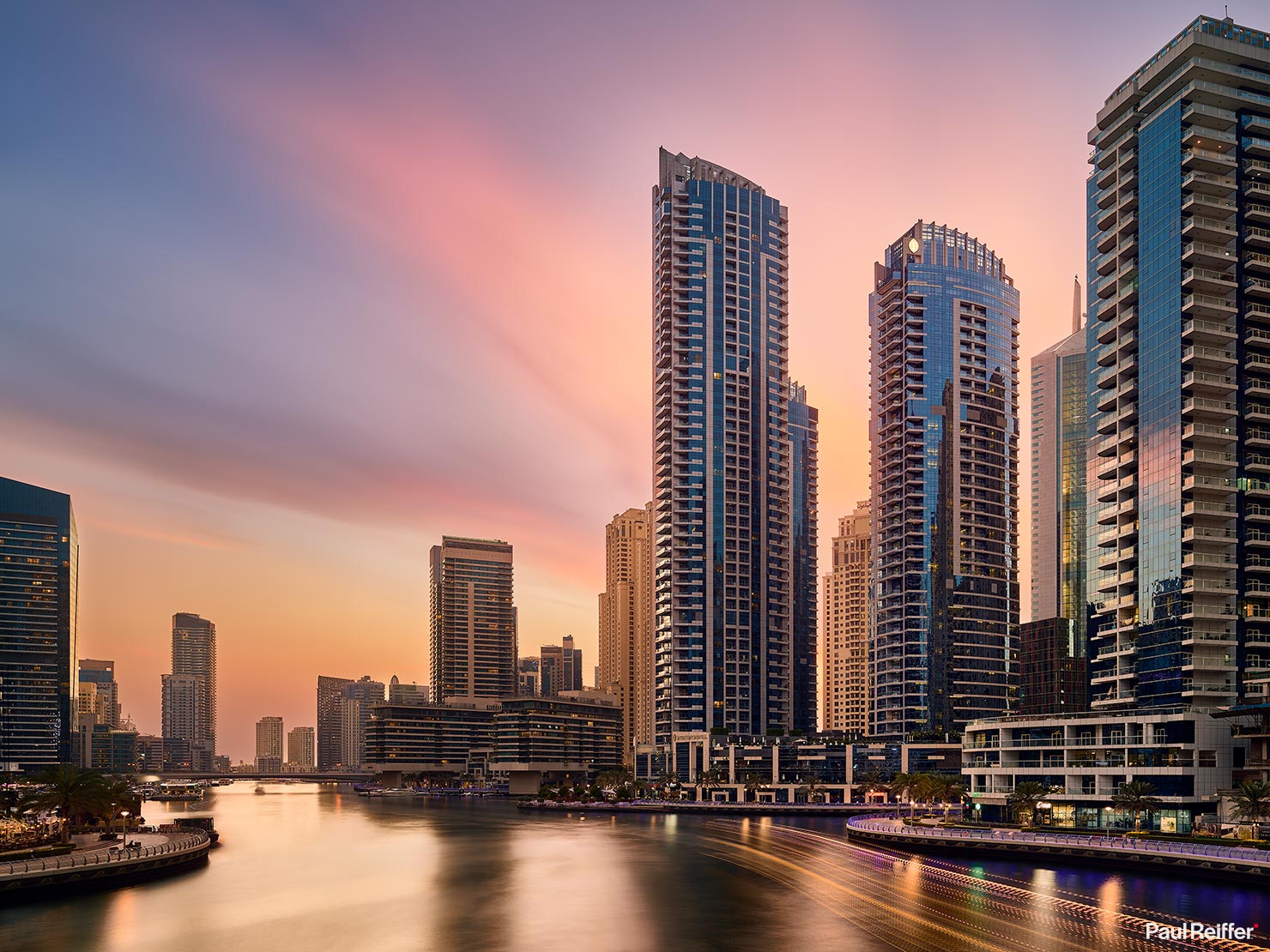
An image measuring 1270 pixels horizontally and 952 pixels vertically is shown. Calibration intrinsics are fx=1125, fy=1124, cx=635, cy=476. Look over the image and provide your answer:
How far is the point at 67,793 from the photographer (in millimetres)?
127062

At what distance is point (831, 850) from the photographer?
142250mm

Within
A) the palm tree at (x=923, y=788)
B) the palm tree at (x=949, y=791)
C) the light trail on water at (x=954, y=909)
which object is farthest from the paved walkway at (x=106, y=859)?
the palm tree at (x=949, y=791)

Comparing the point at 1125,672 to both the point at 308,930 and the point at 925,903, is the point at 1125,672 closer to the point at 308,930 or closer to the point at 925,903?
the point at 925,903

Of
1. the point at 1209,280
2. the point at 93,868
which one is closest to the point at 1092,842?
the point at 1209,280

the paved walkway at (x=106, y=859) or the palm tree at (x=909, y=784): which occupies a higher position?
the paved walkway at (x=106, y=859)

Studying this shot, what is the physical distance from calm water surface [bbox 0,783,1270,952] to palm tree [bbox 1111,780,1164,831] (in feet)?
60.4

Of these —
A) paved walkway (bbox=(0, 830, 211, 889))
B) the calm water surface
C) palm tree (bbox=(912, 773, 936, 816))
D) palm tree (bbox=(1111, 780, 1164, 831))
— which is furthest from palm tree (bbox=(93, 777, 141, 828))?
palm tree (bbox=(1111, 780, 1164, 831))

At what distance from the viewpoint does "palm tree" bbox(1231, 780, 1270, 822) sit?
11131 centimetres

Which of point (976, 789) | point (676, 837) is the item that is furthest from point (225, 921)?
point (976, 789)

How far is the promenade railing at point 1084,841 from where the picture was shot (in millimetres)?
99625

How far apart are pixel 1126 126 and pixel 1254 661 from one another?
75.5 meters

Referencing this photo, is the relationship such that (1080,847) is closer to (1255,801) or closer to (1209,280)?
(1255,801)

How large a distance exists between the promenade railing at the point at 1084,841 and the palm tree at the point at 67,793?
96925 millimetres

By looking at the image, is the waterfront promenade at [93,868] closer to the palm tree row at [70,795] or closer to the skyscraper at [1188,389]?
the palm tree row at [70,795]
